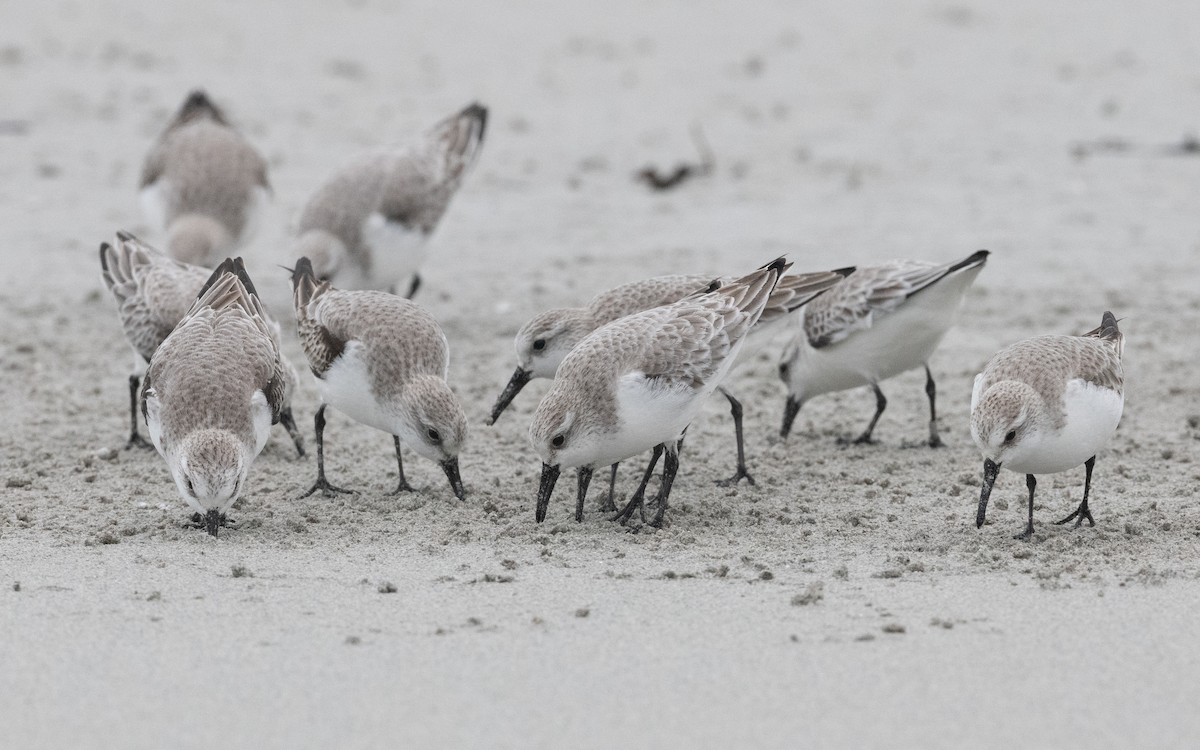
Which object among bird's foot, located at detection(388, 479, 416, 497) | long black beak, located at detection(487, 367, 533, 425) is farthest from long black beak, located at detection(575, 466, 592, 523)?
bird's foot, located at detection(388, 479, 416, 497)

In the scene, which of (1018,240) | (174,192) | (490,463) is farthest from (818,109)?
(490,463)

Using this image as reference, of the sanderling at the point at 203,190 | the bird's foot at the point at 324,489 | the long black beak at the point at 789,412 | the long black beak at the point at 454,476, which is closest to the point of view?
the long black beak at the point at 454,476

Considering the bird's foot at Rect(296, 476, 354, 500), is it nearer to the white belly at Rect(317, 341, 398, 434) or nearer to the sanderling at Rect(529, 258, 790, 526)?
the white belly at Rect(317, 341, 398, 434)

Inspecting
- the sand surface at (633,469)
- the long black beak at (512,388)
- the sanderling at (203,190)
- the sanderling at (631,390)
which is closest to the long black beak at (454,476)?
the sand surface at (633,469)

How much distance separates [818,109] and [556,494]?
824 centimetres

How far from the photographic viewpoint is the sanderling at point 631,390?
21.2ft

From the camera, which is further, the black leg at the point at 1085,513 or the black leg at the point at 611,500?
the black leg at the point at 611,500

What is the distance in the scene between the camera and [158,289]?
8.29 metres

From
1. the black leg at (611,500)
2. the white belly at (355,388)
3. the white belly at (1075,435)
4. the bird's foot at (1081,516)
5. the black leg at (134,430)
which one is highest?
the white belly at (1075,435)

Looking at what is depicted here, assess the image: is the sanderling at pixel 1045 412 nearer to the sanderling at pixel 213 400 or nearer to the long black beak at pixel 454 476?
the long black beak at pixel 454 476

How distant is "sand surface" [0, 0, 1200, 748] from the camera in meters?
4.75

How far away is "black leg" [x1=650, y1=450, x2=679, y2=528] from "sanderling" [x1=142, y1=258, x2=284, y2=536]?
1.82 meters

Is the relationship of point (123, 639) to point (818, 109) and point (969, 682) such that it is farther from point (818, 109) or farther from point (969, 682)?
point (818, 109)

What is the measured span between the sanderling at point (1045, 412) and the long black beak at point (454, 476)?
232 centimetres
